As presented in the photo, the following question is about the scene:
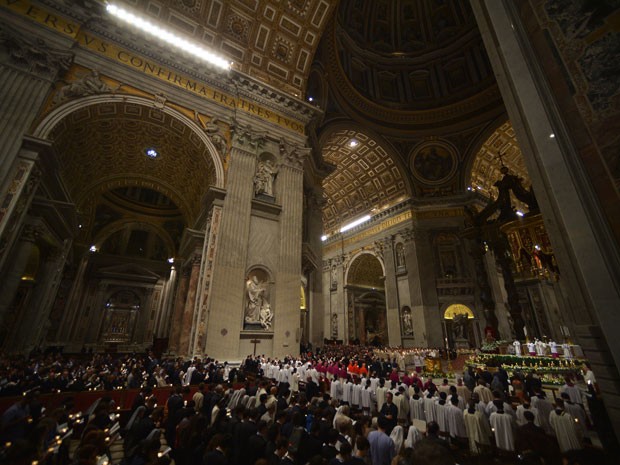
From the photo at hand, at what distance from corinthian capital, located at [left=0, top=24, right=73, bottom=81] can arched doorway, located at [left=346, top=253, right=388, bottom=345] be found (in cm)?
2184

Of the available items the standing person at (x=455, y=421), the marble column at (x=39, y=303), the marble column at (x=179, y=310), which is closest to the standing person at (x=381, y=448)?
the standing person at (x=455, y=421)

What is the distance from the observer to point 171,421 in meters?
3.99

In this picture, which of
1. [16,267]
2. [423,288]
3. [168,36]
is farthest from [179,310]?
[423,288]

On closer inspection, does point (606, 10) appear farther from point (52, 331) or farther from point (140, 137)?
point (52, 331)

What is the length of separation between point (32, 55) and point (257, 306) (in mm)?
10236

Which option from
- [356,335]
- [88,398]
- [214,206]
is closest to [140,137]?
[214,206]

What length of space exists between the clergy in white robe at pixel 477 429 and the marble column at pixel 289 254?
6465 millimetres

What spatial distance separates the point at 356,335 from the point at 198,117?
19954mm

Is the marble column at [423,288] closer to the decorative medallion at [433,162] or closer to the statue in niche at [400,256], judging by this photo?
the statue in niche at [400,256]

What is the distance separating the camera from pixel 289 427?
11.4 ft

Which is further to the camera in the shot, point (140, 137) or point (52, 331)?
point (52, 331)

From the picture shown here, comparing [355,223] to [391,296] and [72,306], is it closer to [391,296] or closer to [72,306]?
[391,296]

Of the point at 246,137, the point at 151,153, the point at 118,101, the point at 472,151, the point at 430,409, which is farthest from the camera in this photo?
the point at 472,151

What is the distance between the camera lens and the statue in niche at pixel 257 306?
32.3 ft
